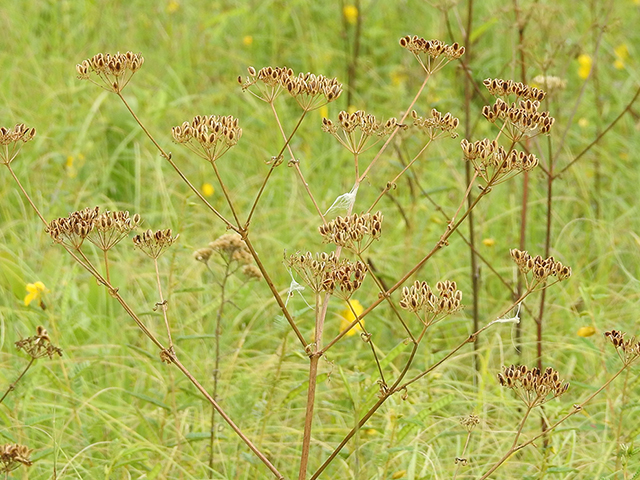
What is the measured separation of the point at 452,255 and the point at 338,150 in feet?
3.34

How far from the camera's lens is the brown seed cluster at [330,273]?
1.37 m

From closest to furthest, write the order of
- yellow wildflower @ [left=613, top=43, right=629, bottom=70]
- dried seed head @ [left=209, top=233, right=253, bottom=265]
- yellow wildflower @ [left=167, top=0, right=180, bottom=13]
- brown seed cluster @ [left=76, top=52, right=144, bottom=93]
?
brown seed cluster @ [left=76, top=52, right=144, bottom=93] → dried seed head @ [left=209, top=233, right=253, bottom=265] → yellow wildflower @ [left=613, top=43, right=629, bottom=70] → yellow wildflower @ [left=167, top=0, right=180, bottom=13]

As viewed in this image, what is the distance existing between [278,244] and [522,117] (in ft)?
6.78

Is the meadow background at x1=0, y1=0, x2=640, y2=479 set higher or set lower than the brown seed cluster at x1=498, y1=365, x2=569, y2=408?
higher

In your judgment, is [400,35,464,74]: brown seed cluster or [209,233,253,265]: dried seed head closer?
[400,35,464,74]: brown seed cluster

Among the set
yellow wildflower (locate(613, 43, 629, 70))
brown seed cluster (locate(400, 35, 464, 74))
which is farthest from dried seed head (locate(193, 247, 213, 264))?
yellow wildflower (locate(613, 43, 629, 70))

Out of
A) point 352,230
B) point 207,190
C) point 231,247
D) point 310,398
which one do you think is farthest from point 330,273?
point 207,190

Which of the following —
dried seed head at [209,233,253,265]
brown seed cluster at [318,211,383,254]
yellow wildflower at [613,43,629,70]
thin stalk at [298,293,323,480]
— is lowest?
thin stalk at [298,293,323,480]

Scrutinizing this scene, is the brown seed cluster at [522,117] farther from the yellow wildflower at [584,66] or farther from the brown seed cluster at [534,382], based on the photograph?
the yellow wildflower at [584,66]

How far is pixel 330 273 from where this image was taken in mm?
1386

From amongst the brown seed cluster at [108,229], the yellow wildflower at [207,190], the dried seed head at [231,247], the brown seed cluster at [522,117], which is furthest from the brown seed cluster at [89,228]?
the yellow wildflower at [207,190]

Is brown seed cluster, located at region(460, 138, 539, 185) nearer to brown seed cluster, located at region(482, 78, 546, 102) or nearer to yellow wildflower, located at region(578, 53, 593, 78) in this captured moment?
brown seed cluster, located at region(482, 78, 546, 102)

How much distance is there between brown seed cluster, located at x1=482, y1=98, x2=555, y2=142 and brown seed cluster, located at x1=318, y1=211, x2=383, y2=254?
10.4 inches

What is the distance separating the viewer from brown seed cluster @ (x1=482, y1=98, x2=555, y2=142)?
140cm
